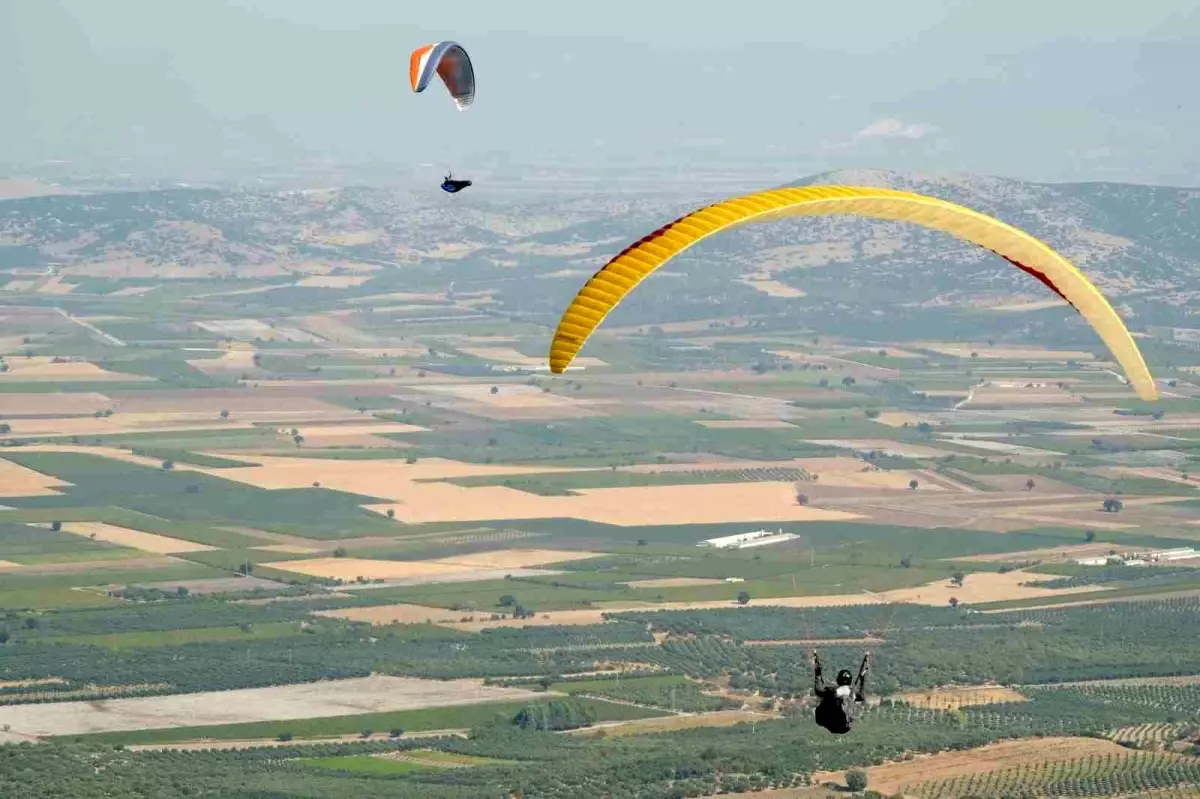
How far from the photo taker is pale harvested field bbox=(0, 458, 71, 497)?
473 feet

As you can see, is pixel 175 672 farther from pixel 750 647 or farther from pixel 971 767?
pixel 971 767

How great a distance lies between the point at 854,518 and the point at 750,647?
34.6 metres

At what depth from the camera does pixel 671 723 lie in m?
88.6

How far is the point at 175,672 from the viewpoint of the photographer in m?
98.6

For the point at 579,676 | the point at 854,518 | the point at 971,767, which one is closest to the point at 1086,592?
the point at 854,518

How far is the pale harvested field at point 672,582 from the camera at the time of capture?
119 meters

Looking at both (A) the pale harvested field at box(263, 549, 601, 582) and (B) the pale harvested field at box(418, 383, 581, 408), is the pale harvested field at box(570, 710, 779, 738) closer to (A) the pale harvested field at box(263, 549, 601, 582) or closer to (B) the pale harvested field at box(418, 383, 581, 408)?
(A) the pale harvested field at box(263, 549, 601, 582)

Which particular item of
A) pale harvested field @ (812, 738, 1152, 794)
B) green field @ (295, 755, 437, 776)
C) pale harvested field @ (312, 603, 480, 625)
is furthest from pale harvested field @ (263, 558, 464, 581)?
pale harvested field @ (812, 738, 1152, 794)

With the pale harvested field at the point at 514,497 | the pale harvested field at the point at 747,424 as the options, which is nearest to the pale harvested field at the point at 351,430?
the pale harvested field at the point at 514,497

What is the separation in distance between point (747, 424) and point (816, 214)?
458 ft

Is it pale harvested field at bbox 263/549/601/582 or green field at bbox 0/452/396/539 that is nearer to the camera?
pale harvested field at bbox 263/549/601/582

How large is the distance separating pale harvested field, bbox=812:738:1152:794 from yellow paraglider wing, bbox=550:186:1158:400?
32070 millimetres

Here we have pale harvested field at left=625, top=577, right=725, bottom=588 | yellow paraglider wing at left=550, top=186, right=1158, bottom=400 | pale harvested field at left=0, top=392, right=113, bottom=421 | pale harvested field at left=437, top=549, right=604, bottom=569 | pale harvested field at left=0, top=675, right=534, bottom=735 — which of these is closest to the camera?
yellow paraglider wing at left=550, top=186, right=1158, bottom=400

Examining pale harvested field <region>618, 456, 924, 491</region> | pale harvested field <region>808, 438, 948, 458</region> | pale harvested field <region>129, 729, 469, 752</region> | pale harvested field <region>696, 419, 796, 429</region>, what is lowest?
pale harvested field <region>129, 729, 469, 752</region>
